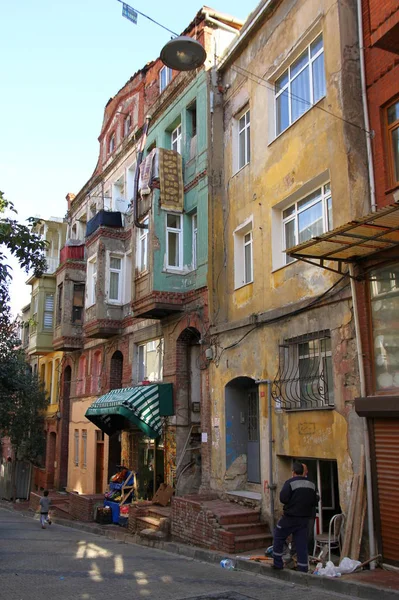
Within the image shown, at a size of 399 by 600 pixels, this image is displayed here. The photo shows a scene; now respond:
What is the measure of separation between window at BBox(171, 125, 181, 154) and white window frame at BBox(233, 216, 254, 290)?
4.86 m

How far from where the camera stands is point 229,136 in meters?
16.5

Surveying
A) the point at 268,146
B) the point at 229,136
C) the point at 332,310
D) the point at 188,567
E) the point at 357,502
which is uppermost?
the point at 229,136

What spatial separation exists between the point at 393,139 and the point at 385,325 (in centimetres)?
336

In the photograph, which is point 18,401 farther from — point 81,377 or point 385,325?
point 385,325

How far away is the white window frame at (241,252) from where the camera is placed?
15.2 m

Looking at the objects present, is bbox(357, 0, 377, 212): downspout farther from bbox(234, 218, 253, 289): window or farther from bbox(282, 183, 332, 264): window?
bbox(234, 218, 253, 289): window

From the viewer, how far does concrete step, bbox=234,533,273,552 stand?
444 inches

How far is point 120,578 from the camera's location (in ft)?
30.9

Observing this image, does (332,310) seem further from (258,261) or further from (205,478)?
(205,478)

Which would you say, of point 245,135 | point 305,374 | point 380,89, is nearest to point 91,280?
point 245,135

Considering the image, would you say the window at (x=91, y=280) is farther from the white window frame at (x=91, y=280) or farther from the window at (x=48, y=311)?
the window at (x=48, y=311)

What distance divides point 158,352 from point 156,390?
7.52 ft

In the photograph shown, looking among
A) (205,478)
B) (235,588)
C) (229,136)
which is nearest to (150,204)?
(229,136)

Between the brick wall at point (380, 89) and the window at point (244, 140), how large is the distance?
16.8ft
